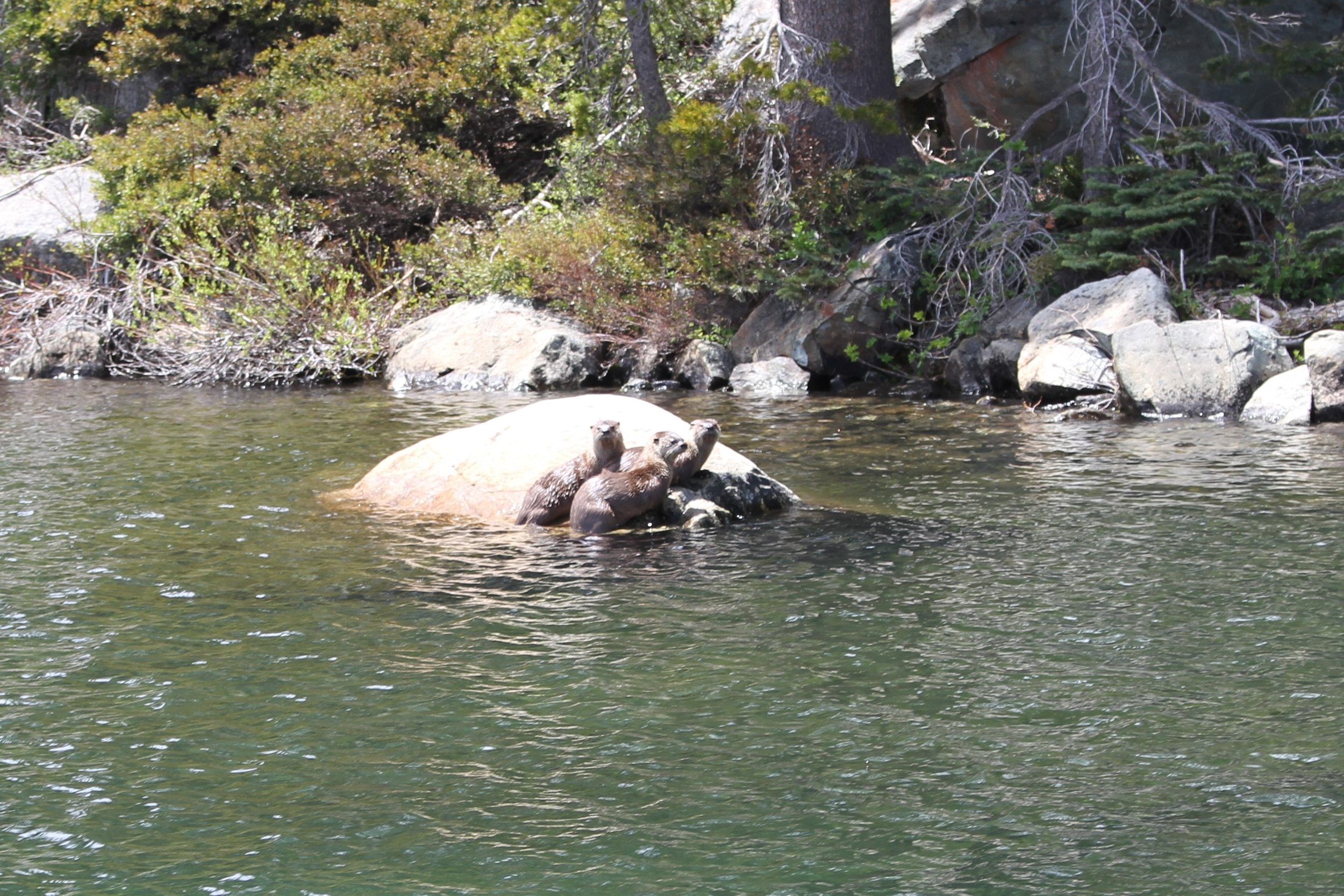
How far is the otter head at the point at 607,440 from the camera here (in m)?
8.57

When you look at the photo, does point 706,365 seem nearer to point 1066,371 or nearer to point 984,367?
point 984,367

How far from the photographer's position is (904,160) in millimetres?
17094

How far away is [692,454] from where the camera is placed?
875 centimetres

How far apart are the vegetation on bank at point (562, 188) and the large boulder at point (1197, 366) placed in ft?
4.32

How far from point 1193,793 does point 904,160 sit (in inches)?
534

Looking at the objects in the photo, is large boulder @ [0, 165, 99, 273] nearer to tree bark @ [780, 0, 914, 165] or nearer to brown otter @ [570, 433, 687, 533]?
tree bark @ [780, 0, 914, 165]

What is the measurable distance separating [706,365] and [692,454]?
8182mm

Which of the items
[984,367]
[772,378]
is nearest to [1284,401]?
[984,367]

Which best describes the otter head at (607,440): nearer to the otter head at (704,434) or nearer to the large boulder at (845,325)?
the otter head at (704,434)

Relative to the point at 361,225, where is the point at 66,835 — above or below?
below

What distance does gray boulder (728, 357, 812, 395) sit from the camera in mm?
16141

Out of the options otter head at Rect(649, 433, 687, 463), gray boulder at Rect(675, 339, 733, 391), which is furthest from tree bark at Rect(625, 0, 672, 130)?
otter head at Rect(649, 433, 687, 463)

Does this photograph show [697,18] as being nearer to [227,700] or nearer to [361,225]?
[361,225]

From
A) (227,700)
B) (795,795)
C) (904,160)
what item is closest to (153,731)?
(227,700)
